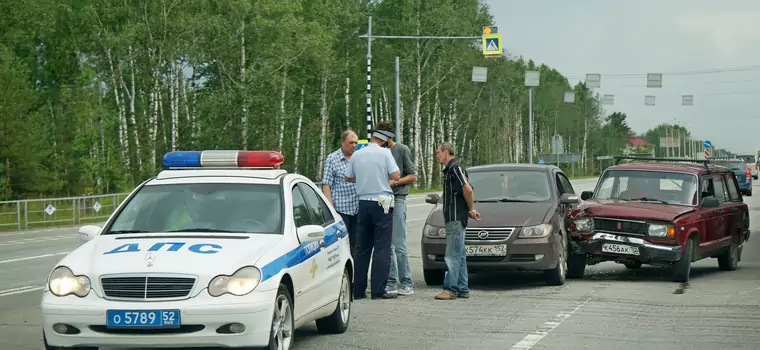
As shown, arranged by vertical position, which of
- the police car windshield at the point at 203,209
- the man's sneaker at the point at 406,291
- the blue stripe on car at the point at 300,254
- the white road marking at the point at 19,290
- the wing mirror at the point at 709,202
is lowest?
the white road marking at the point at 19,290

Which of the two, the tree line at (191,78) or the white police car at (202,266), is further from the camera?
the tree line at (191,78)

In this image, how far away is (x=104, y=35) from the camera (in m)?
54.5

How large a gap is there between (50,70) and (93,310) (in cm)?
5681

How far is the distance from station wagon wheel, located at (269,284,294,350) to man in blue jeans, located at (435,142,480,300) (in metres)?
4.67

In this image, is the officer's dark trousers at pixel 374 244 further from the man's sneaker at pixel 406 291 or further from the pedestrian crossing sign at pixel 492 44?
the pedestrian crossing sign at pixel 492 44

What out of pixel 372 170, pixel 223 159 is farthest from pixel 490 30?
pixel 223 159

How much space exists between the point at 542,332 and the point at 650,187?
6.75 m

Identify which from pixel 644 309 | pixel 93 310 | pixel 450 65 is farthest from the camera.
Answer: pixel 450 65

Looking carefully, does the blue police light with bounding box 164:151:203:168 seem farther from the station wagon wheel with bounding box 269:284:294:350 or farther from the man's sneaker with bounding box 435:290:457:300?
the man's sneaker with bounding box 435:290:457:300

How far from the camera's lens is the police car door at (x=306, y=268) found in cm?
875

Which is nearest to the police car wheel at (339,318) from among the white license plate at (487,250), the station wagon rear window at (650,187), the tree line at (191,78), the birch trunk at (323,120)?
the white license plate at (487,250)

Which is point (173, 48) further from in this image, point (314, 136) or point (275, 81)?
point (314, 136)

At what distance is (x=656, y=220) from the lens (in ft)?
49.1

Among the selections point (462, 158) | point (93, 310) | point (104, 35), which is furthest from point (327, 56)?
point (93, 310)
